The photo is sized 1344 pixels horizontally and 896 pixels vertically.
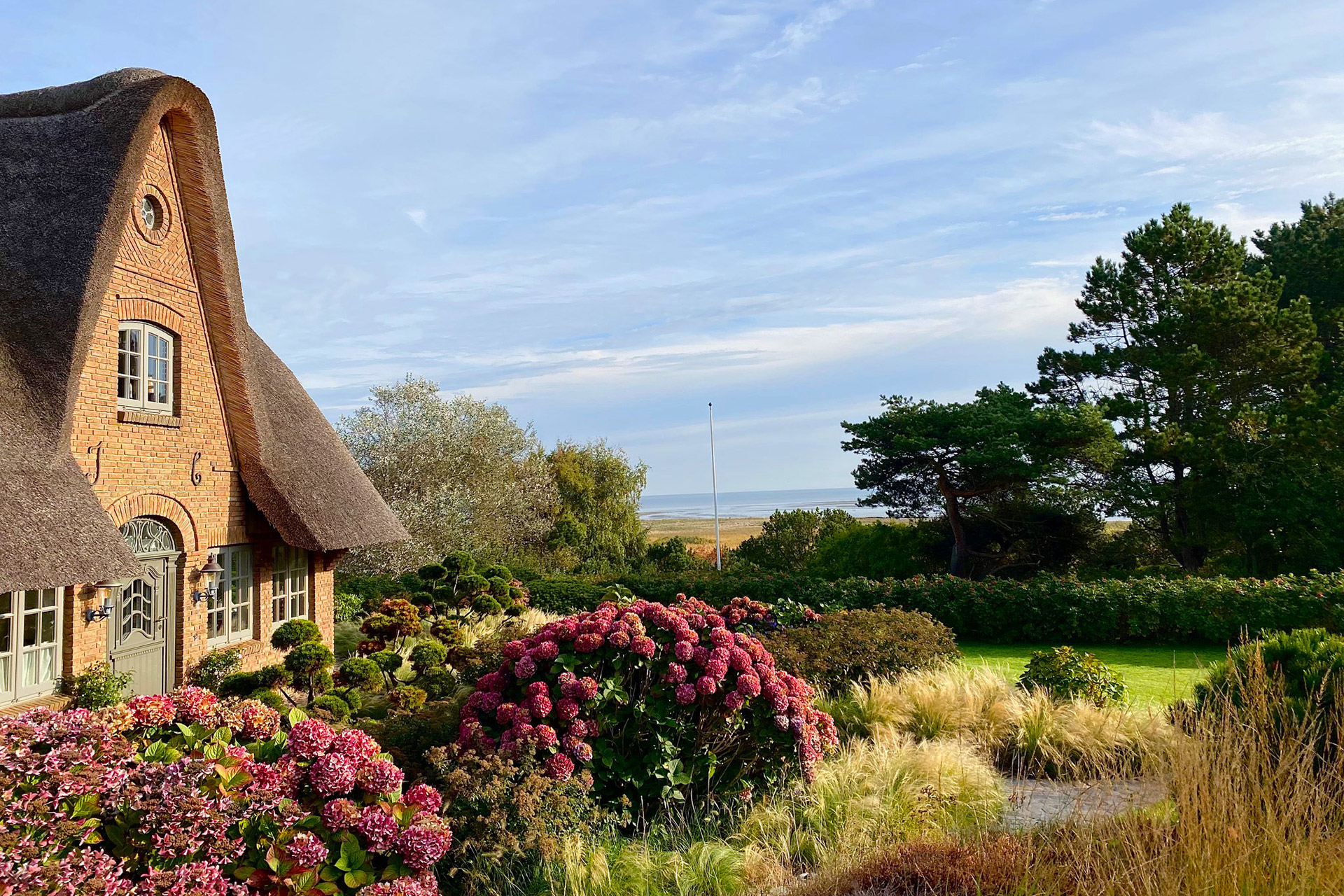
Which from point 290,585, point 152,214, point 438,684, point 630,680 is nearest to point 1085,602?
point 438,684

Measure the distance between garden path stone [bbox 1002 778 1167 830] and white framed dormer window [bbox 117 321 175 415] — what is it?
1024cm

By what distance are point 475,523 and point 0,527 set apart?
17.0 m

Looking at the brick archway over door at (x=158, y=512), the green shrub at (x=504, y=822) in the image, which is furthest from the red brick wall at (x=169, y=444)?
the green shrub at (x=504, y=822)

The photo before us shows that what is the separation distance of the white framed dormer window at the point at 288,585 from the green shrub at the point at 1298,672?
Result: 11.8m

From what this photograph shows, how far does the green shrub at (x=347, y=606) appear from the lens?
60.2 feet

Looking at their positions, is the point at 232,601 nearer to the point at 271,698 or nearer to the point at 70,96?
the point at 271,698

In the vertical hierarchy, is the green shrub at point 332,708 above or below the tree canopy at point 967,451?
below

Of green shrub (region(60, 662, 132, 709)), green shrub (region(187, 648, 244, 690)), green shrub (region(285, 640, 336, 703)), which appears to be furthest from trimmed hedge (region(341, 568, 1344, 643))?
green shrub (region(60, 662, 132, 709))

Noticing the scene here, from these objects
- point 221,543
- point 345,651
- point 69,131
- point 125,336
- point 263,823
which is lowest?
point 345,651

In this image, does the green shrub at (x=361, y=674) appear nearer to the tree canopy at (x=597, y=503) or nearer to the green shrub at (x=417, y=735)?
the green shrub at (x=417, y=735)

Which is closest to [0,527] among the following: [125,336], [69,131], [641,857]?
[125,336]

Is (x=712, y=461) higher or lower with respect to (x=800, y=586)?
higher

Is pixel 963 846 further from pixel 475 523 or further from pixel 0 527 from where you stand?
pixel 475 523

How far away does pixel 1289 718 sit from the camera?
19.4ft
